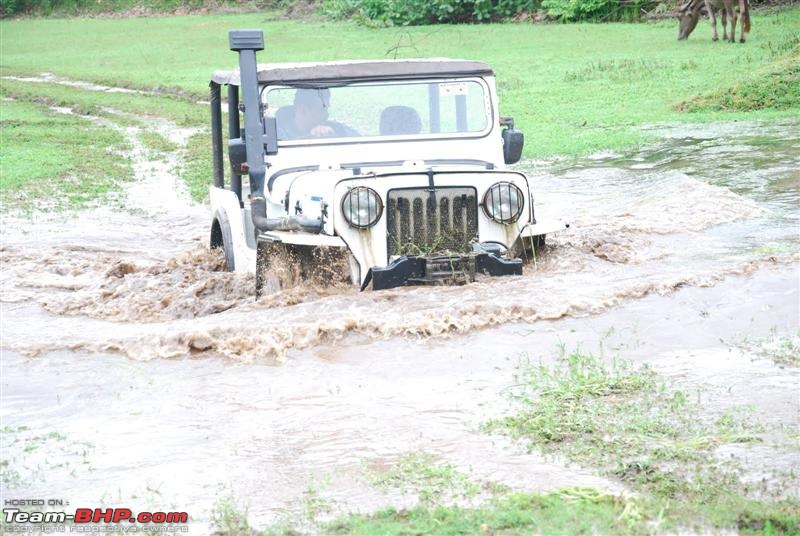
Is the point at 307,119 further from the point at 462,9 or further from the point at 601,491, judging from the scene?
the point at 462,9

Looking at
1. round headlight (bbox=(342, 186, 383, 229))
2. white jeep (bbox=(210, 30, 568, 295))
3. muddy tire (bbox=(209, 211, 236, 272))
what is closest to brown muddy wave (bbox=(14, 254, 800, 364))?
white jeep (bbox=(210, 30, 568, 295))

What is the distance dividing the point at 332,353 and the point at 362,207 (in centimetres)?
100

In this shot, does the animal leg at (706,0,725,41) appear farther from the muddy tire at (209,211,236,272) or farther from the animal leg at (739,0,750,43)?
the muddy tire at (209,211,236,272)

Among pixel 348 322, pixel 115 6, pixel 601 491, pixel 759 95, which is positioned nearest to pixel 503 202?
pixel 348 322

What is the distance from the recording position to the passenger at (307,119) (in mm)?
8625

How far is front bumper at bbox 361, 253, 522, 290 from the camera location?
7.59m

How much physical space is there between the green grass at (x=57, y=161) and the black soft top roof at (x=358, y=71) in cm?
643

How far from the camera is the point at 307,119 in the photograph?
870cm

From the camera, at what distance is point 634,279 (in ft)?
28.1

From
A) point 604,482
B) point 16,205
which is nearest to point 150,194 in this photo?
point 16,205

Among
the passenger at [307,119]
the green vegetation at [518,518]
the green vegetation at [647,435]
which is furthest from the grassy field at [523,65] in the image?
the green vegetation at [518,518]

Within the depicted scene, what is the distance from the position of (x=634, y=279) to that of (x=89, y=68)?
1120 inches

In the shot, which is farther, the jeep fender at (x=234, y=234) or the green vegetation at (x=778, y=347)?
the jeep fender at (x=234, y=234)

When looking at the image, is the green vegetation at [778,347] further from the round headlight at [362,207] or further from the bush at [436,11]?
the bush at [436,11]
